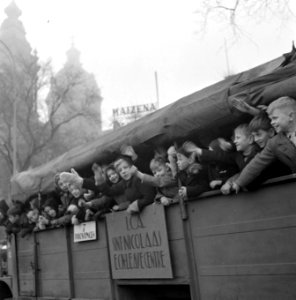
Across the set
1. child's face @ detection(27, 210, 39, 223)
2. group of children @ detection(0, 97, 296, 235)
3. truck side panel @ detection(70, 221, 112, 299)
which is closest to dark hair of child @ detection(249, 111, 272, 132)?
group of children @ detection(0, 97, 296, 235)

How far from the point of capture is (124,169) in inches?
169

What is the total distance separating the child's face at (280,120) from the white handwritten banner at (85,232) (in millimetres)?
2538

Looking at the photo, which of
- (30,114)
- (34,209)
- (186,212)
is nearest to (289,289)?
(186,212)

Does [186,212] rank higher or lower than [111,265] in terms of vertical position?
higher

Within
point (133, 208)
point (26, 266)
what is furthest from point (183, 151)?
point (26, 266)

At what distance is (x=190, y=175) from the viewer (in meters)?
3.72

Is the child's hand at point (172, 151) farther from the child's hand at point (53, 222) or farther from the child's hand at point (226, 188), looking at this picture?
the child's hand at point (53, 222)

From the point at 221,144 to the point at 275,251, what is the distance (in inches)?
36.4

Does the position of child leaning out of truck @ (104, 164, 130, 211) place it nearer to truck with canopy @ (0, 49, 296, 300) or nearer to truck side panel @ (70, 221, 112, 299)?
truck with canopy @ (0, 49, 296, 300)

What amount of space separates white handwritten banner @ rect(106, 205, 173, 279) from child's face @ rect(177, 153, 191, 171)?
1.52 feet

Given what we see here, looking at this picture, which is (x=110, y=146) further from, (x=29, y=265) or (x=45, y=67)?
(x=45, y=67)

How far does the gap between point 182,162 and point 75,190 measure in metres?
1.70

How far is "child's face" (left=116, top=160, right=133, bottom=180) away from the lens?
4.26 meters

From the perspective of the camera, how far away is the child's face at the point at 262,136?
3.13 m
